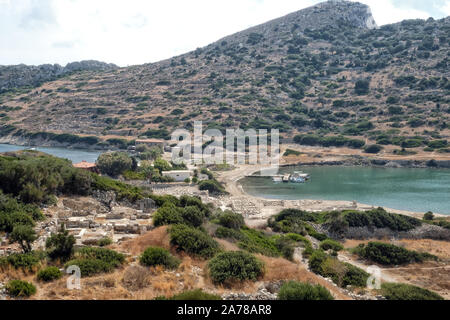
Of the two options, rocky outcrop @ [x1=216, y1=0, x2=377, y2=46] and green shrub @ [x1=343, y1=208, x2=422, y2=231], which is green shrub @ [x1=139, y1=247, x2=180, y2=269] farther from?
rocky outcrop @ [x1=216, y1=0, x2=377, y2=46]

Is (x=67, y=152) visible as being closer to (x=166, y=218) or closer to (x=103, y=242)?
(x=166, y=218)

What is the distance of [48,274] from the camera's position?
10227mm

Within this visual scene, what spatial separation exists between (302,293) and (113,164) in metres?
42.4

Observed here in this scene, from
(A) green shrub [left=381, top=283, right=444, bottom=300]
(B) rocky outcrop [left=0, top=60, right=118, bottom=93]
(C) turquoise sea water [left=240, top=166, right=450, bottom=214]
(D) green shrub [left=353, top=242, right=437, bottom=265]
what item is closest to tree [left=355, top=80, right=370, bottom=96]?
(C) turquoise sea water [left=240, top=166, right=450, bottom=214]

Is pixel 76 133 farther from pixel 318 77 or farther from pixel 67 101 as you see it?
pixel 318 77

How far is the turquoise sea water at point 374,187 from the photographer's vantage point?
47.8 m

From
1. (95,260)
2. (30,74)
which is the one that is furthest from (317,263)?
(30,74)

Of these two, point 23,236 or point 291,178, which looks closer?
point 23,236

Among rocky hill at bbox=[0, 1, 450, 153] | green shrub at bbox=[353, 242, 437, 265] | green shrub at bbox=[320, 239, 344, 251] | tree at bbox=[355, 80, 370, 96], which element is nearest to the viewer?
green shrub at bbox=[353, 242, 437, 265]

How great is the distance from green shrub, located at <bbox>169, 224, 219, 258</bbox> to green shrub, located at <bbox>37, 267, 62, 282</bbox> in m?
4.22

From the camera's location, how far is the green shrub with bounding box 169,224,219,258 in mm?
13180

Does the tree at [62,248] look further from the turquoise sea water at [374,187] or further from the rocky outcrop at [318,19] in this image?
the rocky outcrop at [318,19]

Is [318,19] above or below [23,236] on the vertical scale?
above

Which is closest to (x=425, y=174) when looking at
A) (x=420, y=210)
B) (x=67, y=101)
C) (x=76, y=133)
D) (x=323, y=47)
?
(x=420, y=210)
